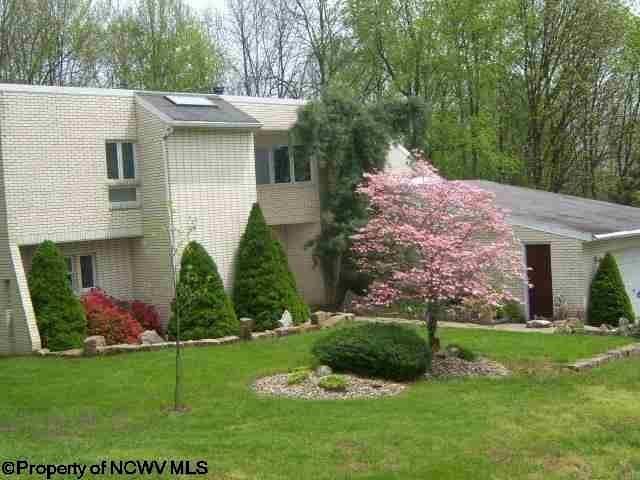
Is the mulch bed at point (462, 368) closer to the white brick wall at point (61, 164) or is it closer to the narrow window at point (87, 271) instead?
the white brick wall at point (61, 164)

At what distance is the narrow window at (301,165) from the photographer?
24062 mm

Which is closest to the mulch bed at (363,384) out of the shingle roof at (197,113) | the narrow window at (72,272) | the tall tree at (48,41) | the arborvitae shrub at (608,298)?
the arborvitae shrub at (608,298)

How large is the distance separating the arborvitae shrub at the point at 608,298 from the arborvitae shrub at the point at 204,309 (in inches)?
370

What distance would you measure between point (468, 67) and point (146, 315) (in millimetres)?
24734

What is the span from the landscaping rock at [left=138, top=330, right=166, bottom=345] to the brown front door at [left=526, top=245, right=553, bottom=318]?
10139 millimetres

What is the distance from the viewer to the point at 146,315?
19812 mm

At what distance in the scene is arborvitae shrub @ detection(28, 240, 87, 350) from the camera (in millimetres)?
17469

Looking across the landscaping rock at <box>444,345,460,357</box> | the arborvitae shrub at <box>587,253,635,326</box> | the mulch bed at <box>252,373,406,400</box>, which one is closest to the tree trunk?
the landscaping rock at <box>444,345,460,357</box>

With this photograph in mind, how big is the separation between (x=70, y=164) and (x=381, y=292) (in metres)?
8.65

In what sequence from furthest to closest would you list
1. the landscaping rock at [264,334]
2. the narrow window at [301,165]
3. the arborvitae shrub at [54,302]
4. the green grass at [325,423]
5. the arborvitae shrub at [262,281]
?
the narrow window at [301,165] → the arborvitae shrub at [262,281] → the landscaping rock at [264,334] → the arborvitae shrub at [54,302] → the green grass at [325,423]

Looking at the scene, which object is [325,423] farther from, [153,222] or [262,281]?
[153,222]

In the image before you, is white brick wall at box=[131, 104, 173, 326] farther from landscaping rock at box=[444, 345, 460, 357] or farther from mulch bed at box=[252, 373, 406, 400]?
landscaping rock at box=[444, 345, 460, 357]

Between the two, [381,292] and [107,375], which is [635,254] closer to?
[381,292]

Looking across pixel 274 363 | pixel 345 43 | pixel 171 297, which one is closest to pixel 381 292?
pixel 274 363
